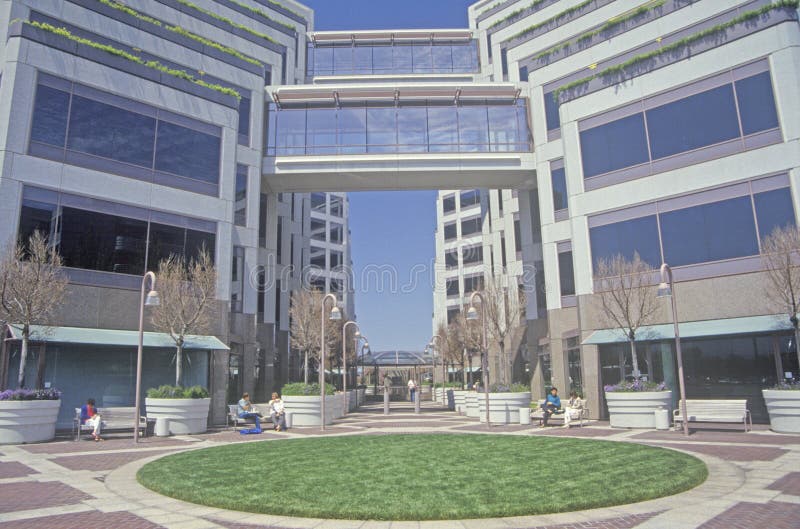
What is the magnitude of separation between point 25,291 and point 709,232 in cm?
2361

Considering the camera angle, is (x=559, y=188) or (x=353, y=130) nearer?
(x=559, y=188)

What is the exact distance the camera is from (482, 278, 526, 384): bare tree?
2870 centimetres

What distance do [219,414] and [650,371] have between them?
17599 mm

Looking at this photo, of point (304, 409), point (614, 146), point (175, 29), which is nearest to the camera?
point (304, 409)

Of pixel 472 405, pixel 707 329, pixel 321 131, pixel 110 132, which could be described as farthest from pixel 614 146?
pixel 110 132

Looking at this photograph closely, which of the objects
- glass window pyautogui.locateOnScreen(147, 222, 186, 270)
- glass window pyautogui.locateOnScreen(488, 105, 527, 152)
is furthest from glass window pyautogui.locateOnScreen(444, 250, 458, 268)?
glass window pyautogui.locateOnScreen(147, 222, 186, 270)

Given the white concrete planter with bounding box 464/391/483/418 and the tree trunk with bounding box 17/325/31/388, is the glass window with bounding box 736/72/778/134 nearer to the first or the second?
the white concrete planter with bounding box 464/391/483/418

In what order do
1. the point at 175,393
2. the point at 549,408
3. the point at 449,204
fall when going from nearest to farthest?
the point at 175,393
the point at 549,408
the point at 449,204

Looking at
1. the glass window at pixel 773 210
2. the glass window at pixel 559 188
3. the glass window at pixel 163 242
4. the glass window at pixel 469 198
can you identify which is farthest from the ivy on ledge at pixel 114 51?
the glass window at pixel 469 198

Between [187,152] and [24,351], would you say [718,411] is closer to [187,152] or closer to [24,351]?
[24,351]

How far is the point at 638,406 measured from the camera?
19.2 meters

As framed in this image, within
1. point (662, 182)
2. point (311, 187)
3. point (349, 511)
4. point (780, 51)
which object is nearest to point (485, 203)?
point (311, 187)

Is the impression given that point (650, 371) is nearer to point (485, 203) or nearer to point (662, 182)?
point (662, 182)

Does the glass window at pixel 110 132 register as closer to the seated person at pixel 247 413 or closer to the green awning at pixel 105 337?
the green awning at pixel 105 337
